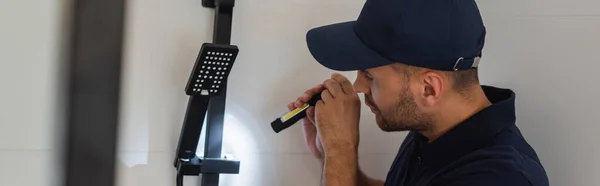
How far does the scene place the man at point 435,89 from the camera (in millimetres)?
825

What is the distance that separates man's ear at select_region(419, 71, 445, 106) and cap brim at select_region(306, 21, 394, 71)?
6cm

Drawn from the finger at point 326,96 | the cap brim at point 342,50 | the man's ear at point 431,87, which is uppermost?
the cap brim at point 342,50

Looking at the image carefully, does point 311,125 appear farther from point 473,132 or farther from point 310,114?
point 473,132

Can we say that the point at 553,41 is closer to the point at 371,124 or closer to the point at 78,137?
the point at 371,124

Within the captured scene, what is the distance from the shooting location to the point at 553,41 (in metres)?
1.00

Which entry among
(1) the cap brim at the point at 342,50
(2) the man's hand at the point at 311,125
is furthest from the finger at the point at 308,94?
(1) the cap brim at the point at 342,50

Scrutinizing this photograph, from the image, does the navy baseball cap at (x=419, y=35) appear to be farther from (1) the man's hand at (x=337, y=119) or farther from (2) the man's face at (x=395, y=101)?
(1) the man's hand at (x=337, y=119)

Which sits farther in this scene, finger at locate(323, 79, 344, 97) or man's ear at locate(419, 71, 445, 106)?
finger at locate(323, 79, 344, 97)

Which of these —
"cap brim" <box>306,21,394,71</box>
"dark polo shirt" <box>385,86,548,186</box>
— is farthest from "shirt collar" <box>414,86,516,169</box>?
"cap brim" <box>306,21,394,71</box>

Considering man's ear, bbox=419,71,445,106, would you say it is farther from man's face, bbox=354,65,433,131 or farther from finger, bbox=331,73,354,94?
finger, bbox=331,73,354,94

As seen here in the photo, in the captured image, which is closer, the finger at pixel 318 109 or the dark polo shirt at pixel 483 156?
the dark polo shirt at pixel 483 156

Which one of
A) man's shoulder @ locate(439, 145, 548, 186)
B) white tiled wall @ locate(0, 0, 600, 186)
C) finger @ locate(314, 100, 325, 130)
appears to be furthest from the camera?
finger @ locate(314, 100, 325, 130)

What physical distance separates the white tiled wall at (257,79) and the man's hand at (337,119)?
9 cm

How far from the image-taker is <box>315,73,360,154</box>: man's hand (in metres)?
0.99
